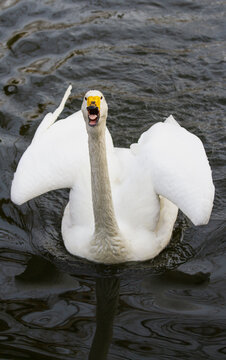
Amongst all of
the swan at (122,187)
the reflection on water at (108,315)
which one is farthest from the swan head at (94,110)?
the reflection on water at (108,315)

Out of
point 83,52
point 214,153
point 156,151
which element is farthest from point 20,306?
point 83,52

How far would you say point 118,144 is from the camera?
9.83m

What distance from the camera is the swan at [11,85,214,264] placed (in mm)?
7254

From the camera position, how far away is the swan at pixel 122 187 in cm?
725

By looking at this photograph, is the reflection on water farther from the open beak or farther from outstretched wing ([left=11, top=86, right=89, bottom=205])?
the open beak

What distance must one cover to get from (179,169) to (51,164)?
1.40 metres

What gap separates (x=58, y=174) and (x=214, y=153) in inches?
105

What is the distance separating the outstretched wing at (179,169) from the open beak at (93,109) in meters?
1.26

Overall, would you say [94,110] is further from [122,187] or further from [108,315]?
[108,315]

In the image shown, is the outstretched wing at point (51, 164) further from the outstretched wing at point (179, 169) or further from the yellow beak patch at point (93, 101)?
the yellow beak patch at point (93, 101)

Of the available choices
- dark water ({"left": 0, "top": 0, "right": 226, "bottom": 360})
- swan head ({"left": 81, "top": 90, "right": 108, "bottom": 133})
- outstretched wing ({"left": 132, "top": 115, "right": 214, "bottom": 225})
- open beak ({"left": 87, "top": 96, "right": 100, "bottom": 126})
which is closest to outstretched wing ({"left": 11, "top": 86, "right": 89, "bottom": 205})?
outstretched wing ({"left": 132, "top": 115, "right": 214, "bottom": 225})

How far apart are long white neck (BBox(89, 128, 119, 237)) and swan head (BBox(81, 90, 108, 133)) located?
0.34 feet

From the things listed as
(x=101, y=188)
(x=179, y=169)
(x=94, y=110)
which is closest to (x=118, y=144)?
(x=179, y=169)

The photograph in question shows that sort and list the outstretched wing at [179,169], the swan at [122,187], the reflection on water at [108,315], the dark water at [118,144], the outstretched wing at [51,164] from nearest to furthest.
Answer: the reflection on water at [108,315] → the dark water at [118,144] → the outstretched wing at [179,169] → the swan at [122,187] → the outstretched wing at [51,164]
